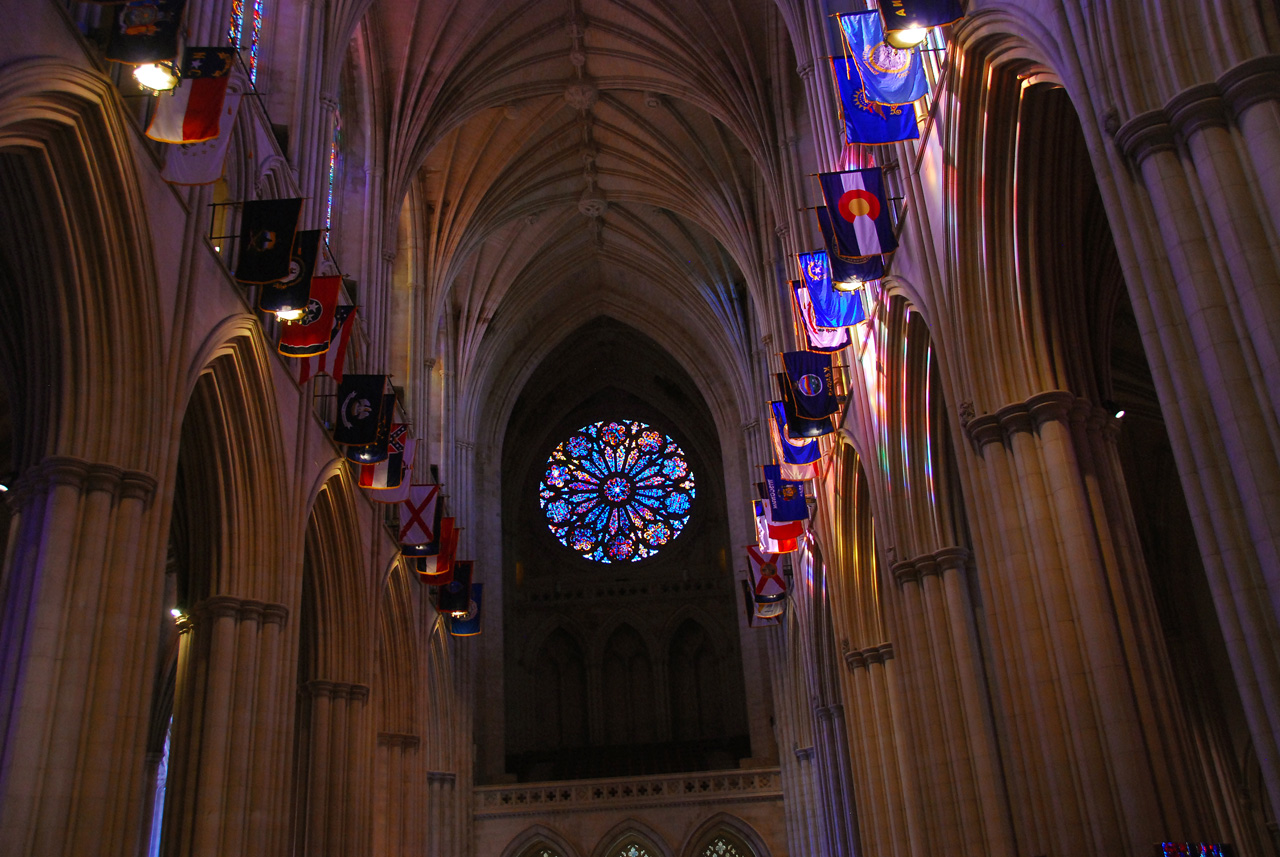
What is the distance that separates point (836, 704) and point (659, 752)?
10786 millimetres

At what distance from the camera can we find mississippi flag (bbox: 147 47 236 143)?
34.1ft

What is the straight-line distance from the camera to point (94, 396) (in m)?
10.5

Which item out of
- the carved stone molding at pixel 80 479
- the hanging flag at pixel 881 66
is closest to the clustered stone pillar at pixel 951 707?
the hanging flag at pixel 881 66

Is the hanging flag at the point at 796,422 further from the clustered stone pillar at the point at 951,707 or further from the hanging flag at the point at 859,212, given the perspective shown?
the hanging flag at the point at 859,212

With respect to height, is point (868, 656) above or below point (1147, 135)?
below

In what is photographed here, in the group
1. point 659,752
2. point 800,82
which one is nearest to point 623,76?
point 800,82

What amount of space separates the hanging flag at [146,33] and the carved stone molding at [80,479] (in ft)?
11.5

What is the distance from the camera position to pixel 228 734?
12961mm

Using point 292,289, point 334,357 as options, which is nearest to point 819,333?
point 334,357

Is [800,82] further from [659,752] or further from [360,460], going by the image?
[659,752]

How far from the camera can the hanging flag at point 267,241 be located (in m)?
12.3

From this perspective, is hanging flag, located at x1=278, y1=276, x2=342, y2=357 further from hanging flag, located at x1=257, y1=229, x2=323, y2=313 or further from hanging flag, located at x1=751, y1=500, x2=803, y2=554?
hanging flag, located at x1=751, y1=500, x2=803, y2=554

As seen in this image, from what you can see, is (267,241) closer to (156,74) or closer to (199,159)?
(199,159)

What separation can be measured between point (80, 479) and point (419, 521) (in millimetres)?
9807
